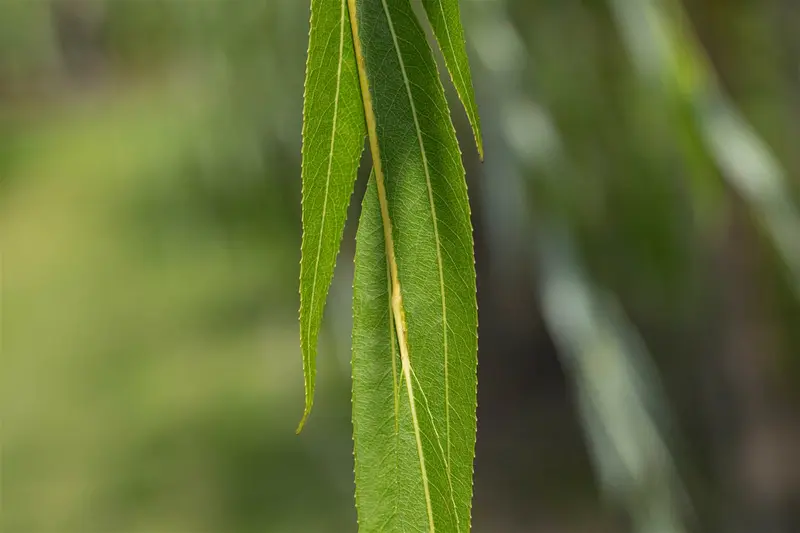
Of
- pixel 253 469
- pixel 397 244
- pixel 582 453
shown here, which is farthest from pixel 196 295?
pixel 397 244

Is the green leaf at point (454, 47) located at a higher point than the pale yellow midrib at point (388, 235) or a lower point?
higher

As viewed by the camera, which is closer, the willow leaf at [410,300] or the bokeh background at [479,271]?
the willow leaf at [410,300]

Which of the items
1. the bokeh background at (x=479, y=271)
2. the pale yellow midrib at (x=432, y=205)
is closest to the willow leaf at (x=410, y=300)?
the pale yellow midrib at (x=432, y=205)

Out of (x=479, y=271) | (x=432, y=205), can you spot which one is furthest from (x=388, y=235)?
(x=479, y=271)

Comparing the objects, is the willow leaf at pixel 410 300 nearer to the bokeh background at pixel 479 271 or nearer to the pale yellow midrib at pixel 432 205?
the pale yellow midrib at pixel 432 205

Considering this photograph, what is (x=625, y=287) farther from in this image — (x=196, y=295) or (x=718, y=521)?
(x=196, y=295)
